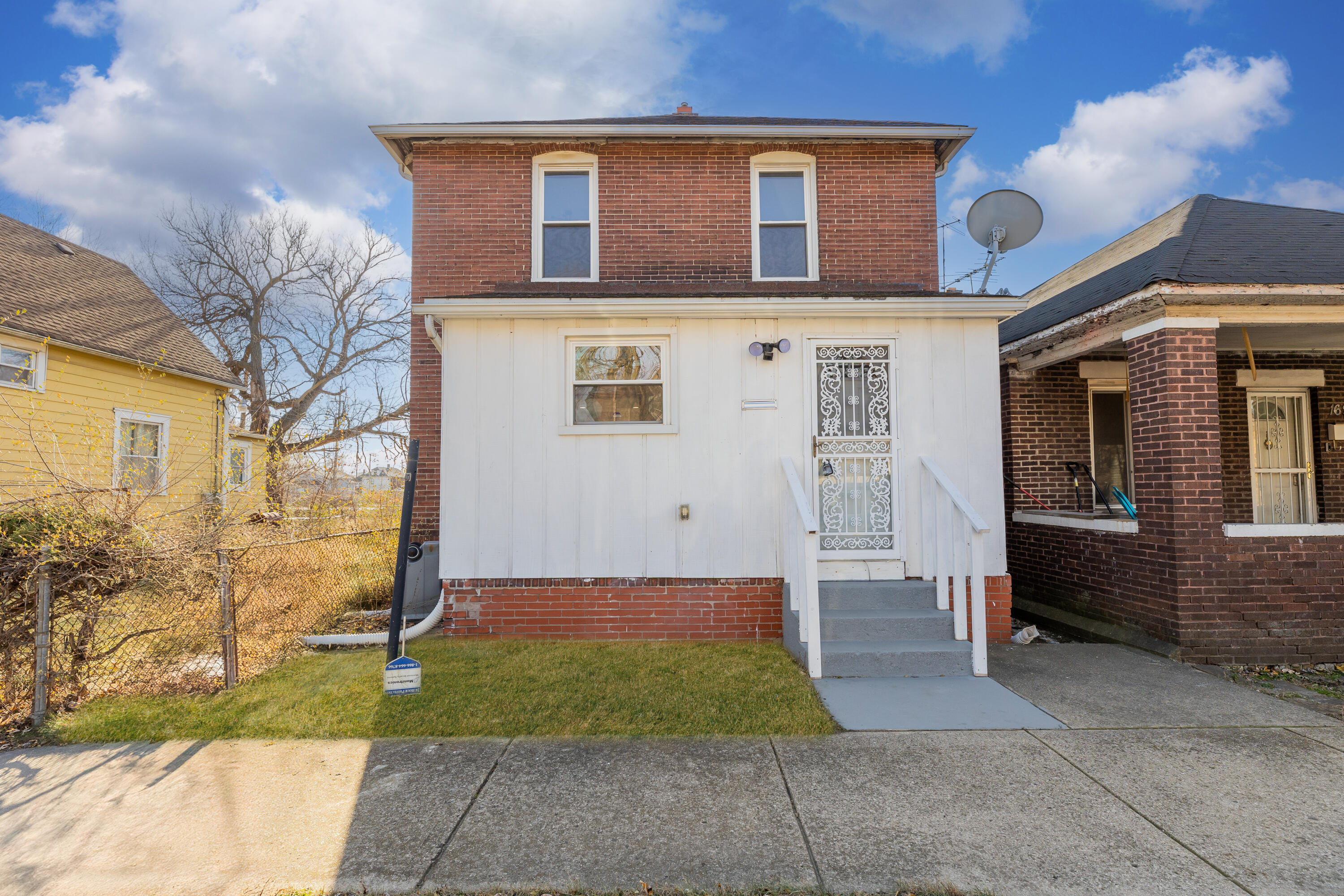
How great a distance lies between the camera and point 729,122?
9.16 meters

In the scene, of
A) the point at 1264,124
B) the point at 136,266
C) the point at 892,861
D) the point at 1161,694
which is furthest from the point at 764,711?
the point at 1264,124

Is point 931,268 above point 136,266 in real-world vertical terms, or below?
below

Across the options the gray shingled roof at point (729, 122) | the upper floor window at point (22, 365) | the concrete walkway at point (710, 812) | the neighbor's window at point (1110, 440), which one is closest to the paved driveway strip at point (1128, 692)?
the concrete walkway at point (710, 812)

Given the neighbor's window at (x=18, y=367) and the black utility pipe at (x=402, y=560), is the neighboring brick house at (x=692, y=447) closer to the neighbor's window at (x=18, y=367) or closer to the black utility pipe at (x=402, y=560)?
the black utility pipe at (x=402, y=560)

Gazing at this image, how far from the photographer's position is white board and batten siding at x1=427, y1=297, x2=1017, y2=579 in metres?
6.18

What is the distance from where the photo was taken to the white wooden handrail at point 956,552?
502 centimetres

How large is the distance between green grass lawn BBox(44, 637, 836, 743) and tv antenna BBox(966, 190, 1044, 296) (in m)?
5.71

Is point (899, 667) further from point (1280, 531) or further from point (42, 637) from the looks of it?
point (42, 637)

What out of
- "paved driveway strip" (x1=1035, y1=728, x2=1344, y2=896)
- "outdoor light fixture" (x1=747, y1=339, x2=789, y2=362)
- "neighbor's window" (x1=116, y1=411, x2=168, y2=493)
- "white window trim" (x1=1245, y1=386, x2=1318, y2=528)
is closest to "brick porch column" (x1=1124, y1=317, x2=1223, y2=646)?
"paved driveway strip" (x1=1035, y1=728, x2=1344, y2=896)

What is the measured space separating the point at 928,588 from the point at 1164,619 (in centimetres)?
212

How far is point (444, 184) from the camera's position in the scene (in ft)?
27.9

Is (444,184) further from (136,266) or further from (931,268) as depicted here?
(136,266)

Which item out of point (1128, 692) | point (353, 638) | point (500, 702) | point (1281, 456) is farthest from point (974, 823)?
point (1281, 456)

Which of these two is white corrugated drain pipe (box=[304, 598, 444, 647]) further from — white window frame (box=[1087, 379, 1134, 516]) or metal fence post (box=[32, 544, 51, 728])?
white window frame (box=[1087, 379, 1134, 516])
